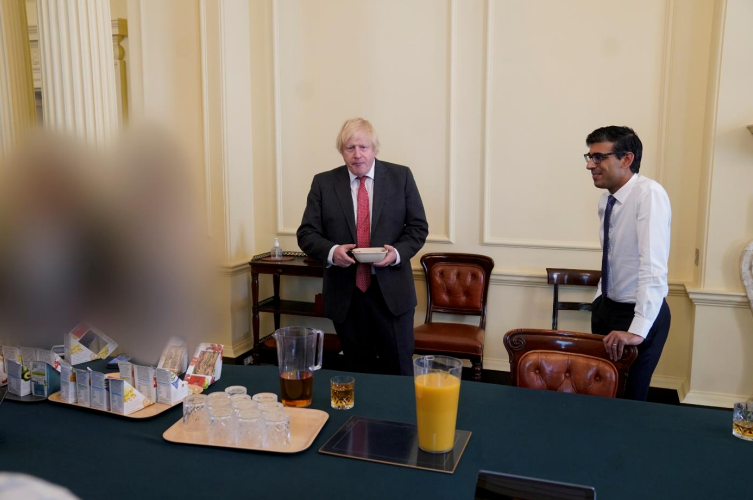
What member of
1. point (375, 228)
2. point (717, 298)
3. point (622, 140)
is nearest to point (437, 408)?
point (622, 140)

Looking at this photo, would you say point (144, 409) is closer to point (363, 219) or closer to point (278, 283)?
point (363, 219)

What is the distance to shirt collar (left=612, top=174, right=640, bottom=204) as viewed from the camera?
2227mm

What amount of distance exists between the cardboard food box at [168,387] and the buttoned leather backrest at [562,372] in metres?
1.00

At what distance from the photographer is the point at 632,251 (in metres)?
2.22

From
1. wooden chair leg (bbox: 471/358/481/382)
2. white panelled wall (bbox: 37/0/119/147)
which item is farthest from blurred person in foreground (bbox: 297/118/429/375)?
white panelled wall (bbox: 37/0/119/147)

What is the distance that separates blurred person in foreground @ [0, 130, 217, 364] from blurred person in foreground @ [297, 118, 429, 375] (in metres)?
1.73

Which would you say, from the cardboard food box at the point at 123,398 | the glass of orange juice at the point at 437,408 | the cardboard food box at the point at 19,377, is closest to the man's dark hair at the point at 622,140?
the glass of orange juice at the point at 437,408

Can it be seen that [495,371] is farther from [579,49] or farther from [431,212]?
[579,49]

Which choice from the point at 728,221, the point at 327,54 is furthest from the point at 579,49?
the point at 327,54

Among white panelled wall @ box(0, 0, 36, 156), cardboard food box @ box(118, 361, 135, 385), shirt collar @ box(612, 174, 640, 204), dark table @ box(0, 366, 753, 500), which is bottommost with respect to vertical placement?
dark table @ box(0, 366, 753, 500)

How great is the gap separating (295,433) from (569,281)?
2.74 meters

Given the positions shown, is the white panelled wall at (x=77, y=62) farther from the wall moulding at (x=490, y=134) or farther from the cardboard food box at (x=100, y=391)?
the wall moulding at (x=490, y=134)

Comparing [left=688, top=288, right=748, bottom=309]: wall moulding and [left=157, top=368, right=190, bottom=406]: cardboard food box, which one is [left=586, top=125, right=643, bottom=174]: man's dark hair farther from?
[left=157, top=368, right=190, bottom=406]: cardboard food box

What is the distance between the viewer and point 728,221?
10.8ft
